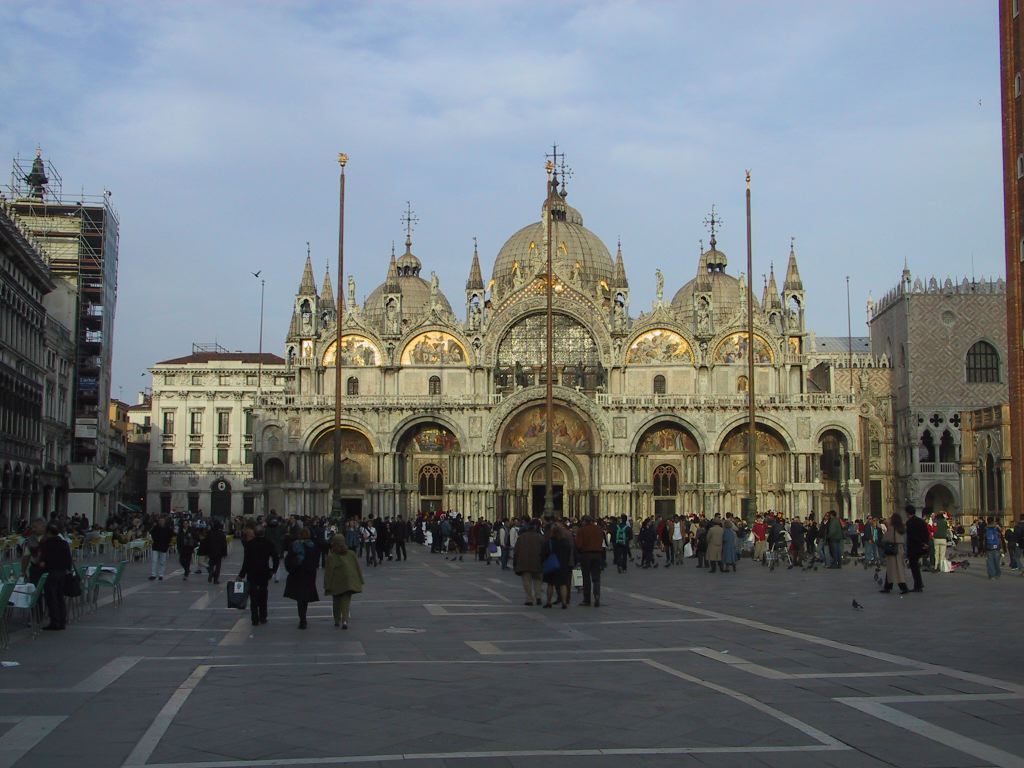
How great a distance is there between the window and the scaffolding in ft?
174

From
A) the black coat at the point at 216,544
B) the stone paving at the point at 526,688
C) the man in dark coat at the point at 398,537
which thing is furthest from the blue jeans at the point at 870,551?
the black coat at the point at 216,544

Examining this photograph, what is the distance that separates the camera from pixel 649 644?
16.7m

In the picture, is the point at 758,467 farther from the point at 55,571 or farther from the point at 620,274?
the point at 55,571

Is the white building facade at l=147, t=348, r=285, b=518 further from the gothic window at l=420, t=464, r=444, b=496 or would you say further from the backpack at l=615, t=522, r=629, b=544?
the backpack at l=615, t=522, r=629, b=544

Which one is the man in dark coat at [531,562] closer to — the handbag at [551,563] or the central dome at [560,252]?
the handbag at [551,563]

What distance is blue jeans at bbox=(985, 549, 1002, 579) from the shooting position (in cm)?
2997

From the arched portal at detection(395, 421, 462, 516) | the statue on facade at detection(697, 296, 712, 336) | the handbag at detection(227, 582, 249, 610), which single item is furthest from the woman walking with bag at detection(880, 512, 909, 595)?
the statue on facade at detection(697, 296, 712, 336)

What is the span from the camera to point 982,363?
7838cm

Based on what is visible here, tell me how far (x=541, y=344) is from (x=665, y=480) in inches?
415

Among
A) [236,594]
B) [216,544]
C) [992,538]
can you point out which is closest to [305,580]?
[236,594]

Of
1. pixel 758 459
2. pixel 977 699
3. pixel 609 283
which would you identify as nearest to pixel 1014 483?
pixel 758 459

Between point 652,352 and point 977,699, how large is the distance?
59.1m

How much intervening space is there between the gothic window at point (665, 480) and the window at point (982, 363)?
874 inches

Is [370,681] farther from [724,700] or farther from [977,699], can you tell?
[977,699]
